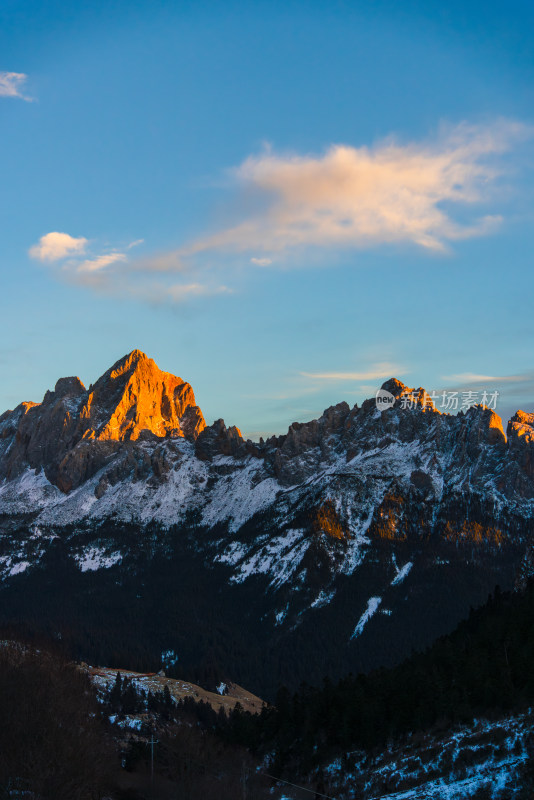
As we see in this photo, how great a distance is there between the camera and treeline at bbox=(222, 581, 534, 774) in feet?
346

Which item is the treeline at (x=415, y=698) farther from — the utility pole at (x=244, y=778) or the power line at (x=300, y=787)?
the utility pole at (x=244, y=778)

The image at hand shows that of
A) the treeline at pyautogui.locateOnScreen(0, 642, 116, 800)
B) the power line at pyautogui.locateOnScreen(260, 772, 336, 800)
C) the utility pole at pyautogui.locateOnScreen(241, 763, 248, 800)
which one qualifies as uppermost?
the treeline at pyautogui.locateOnScreen(0, 642, 116, 800)

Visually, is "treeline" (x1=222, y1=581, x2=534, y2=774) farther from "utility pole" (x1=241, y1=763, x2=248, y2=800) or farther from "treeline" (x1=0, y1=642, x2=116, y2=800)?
"treeline" (x1=0, y1=642, x2=116, y2=800)

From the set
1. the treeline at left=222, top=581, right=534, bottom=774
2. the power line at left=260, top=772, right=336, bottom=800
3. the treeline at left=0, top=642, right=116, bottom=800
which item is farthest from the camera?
the treeline at left=222, top=581, right=534, bottom=774

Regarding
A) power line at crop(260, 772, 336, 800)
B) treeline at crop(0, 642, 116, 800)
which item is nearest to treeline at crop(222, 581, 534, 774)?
power line at crop(260, 772, 336, 800)

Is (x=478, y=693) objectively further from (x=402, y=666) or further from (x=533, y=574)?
(x=533, y=574)

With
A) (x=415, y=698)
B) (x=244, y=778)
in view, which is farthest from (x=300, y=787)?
(x=415, y=698)

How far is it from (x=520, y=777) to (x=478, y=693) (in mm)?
26888

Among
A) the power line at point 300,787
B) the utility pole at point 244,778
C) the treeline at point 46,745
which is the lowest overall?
the power line at point 300,787

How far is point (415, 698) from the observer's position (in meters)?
116

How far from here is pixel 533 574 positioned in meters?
159

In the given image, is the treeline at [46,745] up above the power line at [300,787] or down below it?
above

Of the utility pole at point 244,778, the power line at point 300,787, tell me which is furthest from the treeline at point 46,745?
the power line at point 300,787

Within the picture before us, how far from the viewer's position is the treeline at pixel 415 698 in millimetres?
105438
